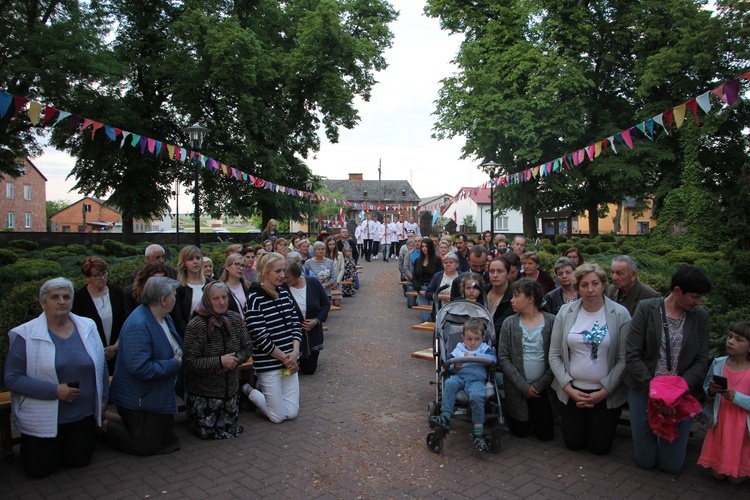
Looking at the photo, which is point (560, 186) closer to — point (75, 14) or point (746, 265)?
point (746, 265)

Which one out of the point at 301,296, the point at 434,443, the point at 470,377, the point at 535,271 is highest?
the point at 535,271

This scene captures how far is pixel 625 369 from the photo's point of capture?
464 cm

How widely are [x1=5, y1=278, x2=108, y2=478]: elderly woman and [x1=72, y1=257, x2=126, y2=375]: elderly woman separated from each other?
0.75 meters

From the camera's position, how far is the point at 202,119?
85.3 ft

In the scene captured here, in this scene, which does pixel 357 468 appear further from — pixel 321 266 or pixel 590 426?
pixel 321 266

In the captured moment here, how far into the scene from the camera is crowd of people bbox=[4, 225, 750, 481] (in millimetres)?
4258

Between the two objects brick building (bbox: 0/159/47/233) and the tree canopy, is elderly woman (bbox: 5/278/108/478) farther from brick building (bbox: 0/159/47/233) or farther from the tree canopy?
brick building (bbox: 0/159/47/233)

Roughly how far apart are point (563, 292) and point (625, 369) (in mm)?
1771

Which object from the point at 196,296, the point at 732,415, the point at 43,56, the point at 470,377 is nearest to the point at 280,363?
the point at 196,296

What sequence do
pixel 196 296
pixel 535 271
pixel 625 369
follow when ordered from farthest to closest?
pixel 535 271 → pixel 196 296 → pixel 625 369

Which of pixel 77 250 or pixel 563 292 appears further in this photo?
pixel 77 250

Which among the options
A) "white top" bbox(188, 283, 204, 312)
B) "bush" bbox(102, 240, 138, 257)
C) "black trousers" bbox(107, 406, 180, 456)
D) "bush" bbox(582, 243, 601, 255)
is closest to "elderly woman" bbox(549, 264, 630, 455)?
"black trousers" bbox(107, 406, 180, 456)

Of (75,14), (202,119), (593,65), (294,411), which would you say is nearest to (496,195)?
(593,65)

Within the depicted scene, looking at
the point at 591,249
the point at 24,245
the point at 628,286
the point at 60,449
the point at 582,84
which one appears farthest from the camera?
the point at 582,84
